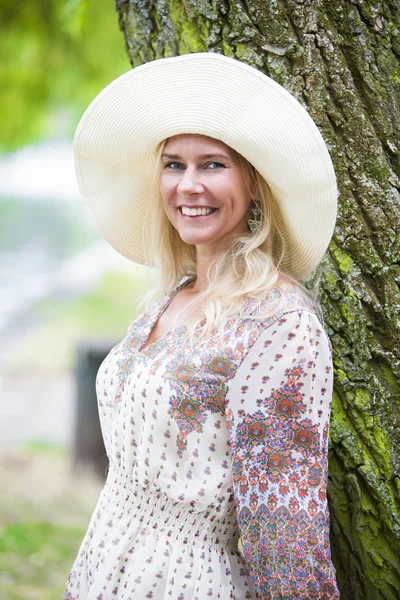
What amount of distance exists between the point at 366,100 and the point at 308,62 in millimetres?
208

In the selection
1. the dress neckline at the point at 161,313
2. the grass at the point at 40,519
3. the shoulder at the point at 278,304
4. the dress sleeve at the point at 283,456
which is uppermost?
the shoulder at the point at 278,304

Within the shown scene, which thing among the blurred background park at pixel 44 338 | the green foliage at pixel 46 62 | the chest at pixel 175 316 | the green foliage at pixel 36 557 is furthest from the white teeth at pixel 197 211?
the green foliage at pixel 46 62

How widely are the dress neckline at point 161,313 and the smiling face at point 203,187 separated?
0.28 m

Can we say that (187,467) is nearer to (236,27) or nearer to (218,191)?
(218,191)

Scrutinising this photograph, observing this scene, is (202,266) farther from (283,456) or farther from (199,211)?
(283,456)

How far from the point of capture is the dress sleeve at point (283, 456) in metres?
1.66

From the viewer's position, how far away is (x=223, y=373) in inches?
67.1

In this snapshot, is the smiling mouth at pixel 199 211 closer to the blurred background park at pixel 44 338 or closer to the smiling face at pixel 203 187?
the smiling face at pixel 203 187

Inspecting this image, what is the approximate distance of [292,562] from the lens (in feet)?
5.46

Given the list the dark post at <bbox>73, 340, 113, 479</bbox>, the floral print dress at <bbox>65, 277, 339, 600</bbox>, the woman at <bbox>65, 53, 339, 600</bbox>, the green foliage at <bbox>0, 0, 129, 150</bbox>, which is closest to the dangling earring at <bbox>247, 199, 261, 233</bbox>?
the woman at <bbox>65, 53, 339, 600</bbox>

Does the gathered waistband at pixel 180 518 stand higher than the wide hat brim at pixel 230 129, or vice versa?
the wide hat brim at pixel 230 129

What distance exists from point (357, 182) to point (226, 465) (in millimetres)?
921

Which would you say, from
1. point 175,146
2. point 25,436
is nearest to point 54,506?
point 25,436

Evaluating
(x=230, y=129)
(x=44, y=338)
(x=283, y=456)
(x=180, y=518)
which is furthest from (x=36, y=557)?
(x=44, y=338)
